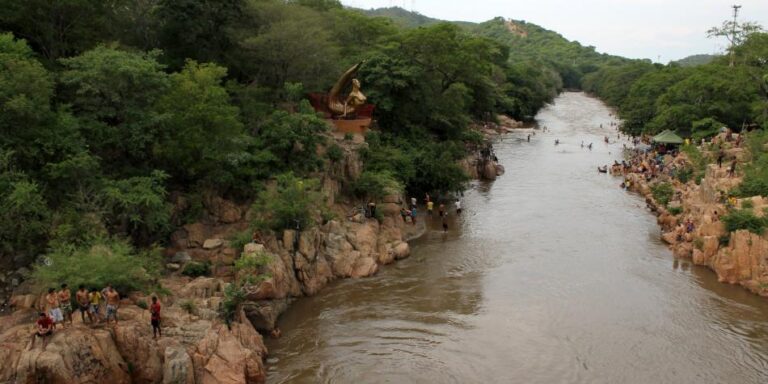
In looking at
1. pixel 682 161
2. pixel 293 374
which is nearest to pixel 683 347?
pixel 293 374

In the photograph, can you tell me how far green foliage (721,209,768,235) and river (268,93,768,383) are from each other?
238cm

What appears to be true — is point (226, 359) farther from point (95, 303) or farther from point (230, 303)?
point (95, 303)

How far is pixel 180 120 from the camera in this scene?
2320 centimetres

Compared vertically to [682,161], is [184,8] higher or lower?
higher

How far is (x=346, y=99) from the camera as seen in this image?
34.4 m

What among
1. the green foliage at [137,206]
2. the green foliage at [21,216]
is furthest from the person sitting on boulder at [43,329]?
the green foliage at [137,206]

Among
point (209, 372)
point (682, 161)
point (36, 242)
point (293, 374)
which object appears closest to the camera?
point (209, 372)

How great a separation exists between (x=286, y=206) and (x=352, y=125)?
1217 centimetres

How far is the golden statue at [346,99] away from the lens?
33.6 metres

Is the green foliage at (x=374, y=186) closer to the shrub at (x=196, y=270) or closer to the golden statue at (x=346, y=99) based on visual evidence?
the golden statue at (x=346, y=99)

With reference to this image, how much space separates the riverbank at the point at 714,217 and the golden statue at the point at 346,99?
58.2 ft

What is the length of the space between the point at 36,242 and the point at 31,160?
9.70ft

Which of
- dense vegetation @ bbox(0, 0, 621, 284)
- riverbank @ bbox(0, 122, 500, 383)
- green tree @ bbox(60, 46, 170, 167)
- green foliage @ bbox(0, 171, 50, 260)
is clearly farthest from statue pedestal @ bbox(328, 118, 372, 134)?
green foliage @ bbox(0, 171, 50, 260)

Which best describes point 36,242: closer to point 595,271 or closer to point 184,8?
point 184,8
